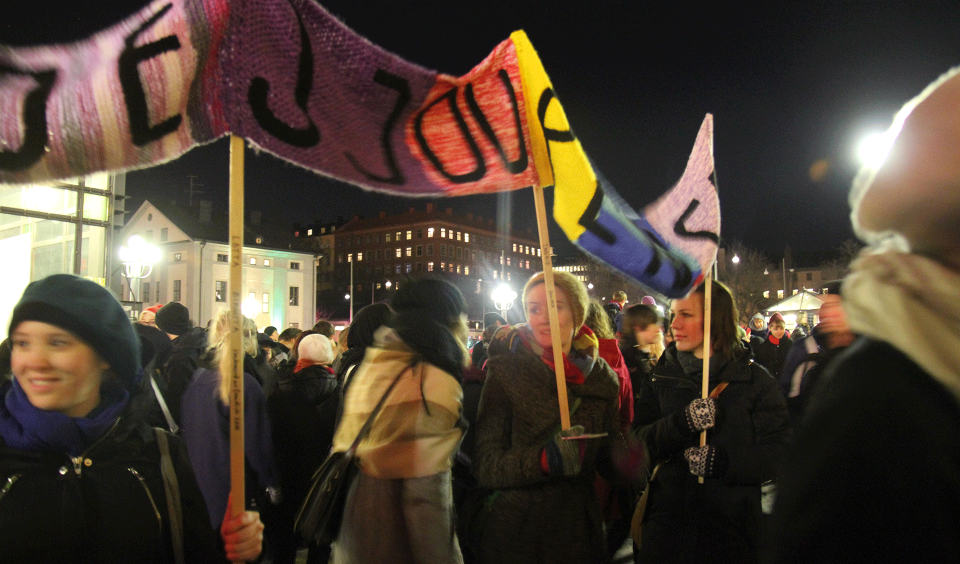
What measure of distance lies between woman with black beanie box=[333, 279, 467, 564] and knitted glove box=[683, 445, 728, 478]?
4.26ft

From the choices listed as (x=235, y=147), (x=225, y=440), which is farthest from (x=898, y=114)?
(x=225, y=440)

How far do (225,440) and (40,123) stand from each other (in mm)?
2721

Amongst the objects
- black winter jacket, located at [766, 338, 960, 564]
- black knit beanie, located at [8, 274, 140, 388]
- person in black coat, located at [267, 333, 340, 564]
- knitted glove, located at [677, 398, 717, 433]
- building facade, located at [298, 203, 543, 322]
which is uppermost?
building facade, located at [298, 203, 543, 322]

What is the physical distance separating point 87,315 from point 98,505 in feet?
2.25

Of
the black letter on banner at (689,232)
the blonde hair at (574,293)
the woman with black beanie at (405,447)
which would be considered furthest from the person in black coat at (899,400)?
the black letter on banner at (689,232)

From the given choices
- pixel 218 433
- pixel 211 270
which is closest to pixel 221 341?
pixel 218 433

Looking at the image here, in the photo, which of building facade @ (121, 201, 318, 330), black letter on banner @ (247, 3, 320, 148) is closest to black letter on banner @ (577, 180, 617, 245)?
black letter on banner @ (247, 3, 320, 148)

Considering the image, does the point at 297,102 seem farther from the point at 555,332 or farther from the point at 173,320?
the point at 173,320

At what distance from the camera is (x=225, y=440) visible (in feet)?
13.6

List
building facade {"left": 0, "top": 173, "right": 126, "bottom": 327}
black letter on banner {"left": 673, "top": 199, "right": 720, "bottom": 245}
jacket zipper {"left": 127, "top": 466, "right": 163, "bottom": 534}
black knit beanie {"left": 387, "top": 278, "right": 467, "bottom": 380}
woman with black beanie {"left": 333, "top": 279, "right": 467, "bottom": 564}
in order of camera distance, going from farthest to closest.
Answer: building facade {"left": 0, "top": 173, "right": 126, "bottom": 327} → black letter on banner {"left": 673, "top": 199, "right": 720, "bottom": 245} → black knit beanie {"left": 387, "top": 278, "right": 467, "bottom": 380} → woman with black beanie {"left": 333, "top": 279, "right": 467, "bottom": 564} → jacket zipper {"left": 127, "top": 466, "right": 163, "bottom": 534}

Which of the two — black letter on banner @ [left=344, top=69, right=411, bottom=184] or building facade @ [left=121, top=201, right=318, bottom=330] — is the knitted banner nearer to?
black letter on banner @ [left=344, top=69, right=411, bottom=184]

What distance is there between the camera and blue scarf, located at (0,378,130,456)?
205 cm

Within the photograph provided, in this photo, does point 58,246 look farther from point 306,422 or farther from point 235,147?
point 235,147

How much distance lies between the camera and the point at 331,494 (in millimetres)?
2549
